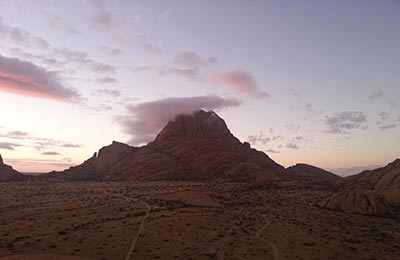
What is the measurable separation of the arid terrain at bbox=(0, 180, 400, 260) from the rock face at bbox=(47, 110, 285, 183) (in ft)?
208

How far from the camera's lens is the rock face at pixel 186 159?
5723 inches

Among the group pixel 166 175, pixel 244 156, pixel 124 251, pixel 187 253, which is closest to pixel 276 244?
pixel 187 253

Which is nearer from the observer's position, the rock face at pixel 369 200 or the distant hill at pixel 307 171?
the rock face at pixel 369 200

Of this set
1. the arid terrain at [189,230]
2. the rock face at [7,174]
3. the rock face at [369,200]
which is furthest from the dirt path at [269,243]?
the rock face at [7,174]

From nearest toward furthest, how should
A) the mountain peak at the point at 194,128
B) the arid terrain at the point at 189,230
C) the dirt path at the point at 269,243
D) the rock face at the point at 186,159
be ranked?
the dirt path at the point at 269,243 < the arid terrain at the point at 189,230 < the rock face at the point at 186,159 < the mountain peak at the point at 194,128

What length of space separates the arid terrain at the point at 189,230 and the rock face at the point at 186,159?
208 ft

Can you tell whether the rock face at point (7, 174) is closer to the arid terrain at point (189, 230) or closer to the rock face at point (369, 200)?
the arid terrain at point (189, 230)

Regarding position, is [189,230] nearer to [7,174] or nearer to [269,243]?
[269,243]

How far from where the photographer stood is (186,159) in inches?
6378

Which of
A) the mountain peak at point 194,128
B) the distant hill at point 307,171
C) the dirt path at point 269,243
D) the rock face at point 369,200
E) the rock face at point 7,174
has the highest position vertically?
the mountain peak at point 194,128

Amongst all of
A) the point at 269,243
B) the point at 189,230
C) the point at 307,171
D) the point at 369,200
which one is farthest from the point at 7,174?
the point at 269,243

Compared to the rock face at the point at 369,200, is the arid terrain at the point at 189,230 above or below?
below

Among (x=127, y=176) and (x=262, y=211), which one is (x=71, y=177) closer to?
(x=127, y=176)

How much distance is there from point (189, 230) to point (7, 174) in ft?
413
